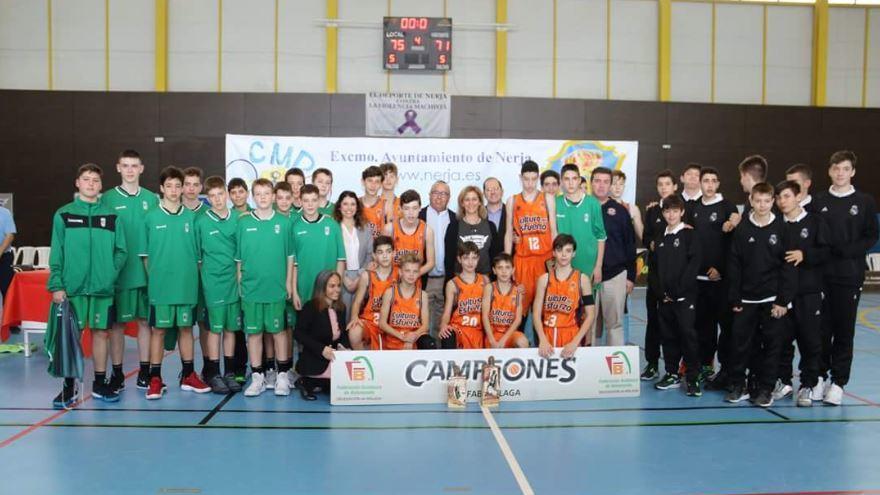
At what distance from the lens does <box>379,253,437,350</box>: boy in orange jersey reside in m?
5.34

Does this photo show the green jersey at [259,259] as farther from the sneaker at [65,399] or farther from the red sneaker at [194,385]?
the sneaker at [65,399]

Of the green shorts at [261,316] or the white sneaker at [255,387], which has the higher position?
the green shorts at [261,316]

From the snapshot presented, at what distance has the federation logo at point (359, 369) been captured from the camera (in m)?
5.04

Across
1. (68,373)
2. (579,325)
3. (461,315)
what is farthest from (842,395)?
(68,373)

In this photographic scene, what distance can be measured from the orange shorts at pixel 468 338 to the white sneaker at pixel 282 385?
54.4 inches

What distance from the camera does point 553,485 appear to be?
3.51 metres

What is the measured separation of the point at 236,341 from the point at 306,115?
8.00 m

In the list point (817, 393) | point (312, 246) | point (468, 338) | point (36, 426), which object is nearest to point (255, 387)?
point (312, 246)

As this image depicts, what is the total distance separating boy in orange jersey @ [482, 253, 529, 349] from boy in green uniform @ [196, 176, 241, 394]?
1.99m

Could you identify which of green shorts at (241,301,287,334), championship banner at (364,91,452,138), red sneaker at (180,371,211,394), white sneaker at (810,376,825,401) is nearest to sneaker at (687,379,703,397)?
white sneaker at (810,376,825,401)

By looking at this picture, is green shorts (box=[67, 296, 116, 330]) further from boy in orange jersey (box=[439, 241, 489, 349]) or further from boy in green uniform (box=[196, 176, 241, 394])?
boy in orange jersey (box=[439, 241, 489, 349])

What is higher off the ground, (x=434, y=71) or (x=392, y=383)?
(x=434, y=71)

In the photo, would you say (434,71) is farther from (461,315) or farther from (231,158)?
(461,315)

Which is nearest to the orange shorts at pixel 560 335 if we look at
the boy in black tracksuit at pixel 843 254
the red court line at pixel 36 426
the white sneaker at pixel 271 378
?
the boy in black tracksuit at pixel 843 254
